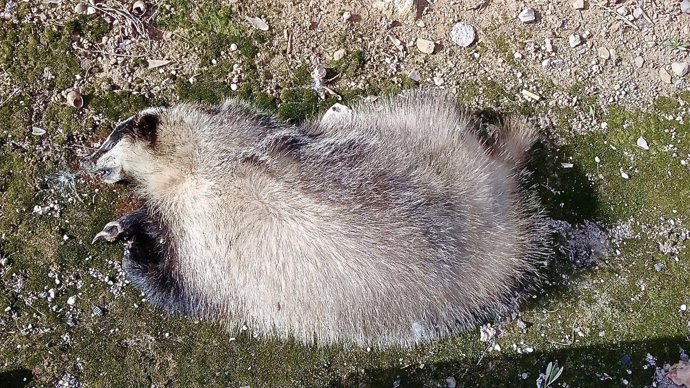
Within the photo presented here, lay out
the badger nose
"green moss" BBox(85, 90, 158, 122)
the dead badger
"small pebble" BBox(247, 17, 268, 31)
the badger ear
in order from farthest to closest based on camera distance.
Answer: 1. "small pebble" BBox(247, 17, 268, 31)
2. "green moss" BBox(85, 90, 158, 122)
3. the badger nose
4. the badger ear
5. the dead badger

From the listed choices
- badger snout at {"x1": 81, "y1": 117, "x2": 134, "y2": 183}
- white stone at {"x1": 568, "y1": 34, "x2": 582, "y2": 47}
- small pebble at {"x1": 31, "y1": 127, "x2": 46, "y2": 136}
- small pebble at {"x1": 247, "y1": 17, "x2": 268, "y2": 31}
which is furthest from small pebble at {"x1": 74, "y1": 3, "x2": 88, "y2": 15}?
white stone at {"x1": 568, "y1": 34, "x2": 582, "y2": 47}

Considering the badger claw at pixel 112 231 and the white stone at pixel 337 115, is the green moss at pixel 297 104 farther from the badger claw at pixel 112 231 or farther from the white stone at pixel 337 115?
the badger claw at pixel 112 231

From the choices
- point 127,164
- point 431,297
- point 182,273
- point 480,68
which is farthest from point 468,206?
point 127,164

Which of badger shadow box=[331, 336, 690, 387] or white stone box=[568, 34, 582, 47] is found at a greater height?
white stone box=[568, 34, 582, 47]

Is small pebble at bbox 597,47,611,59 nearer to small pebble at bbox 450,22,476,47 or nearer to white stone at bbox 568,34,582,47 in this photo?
white stone at bbox 568,34,582,47

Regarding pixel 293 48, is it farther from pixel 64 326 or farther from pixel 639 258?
pixel 639 258

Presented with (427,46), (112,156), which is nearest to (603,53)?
(427,46)

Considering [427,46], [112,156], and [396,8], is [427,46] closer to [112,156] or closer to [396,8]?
[396,8]
